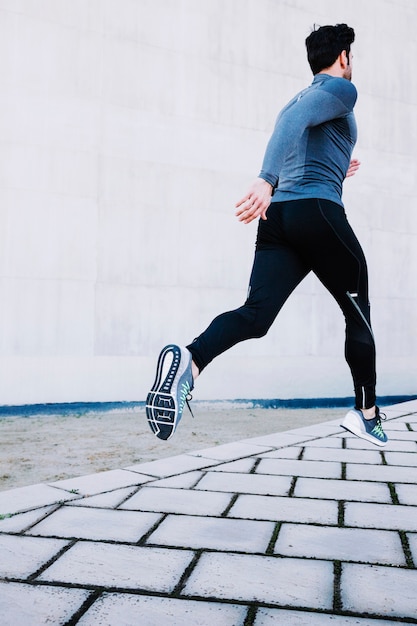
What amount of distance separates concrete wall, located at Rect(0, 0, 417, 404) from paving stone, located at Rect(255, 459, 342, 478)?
2.54 meters

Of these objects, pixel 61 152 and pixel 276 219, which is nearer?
pixel 276 219

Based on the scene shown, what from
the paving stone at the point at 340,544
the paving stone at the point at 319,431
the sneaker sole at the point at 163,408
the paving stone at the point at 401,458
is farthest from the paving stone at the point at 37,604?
the paving stone at the point at 319,431

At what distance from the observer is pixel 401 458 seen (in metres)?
3.21

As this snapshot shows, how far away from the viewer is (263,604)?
4.87ft

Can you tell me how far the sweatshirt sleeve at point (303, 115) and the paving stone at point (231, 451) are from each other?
1.59 m

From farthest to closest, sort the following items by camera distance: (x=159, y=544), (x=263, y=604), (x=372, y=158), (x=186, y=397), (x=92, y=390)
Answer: (x=372, y=158)
(x=92, y=390)
(x=186, y=397)
(x=159, y=544)
(x=263, y=604)

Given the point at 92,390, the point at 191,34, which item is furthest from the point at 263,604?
the point at 191,34

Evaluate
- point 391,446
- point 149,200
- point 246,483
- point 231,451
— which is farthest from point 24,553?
point 149,200

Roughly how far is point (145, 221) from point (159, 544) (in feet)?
13.0

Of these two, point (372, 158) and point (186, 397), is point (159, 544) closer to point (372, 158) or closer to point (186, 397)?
point (186, 397)

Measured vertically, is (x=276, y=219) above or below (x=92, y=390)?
above

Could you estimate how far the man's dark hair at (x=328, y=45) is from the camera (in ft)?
8.33

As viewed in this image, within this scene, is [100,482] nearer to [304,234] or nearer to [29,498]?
[29,498]

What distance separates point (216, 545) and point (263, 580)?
0.30 metres
